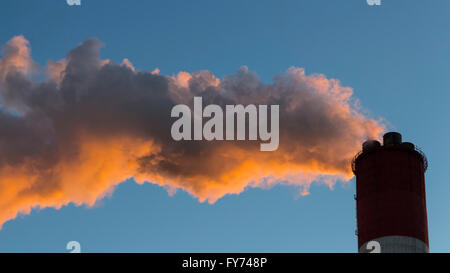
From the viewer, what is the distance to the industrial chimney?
176ft

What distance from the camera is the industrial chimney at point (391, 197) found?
176 feet

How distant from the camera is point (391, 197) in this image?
55.2 meters
